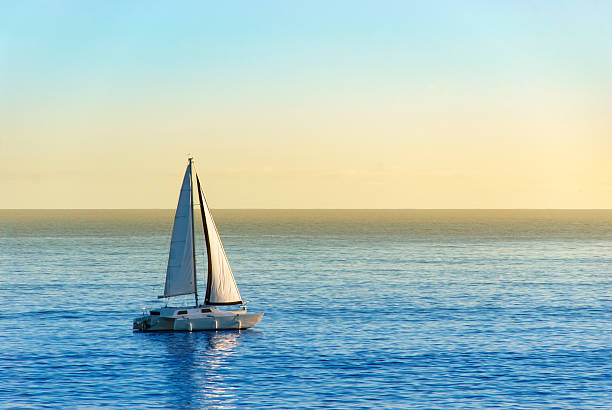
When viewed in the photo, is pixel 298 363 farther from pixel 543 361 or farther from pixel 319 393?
pixel 543 361

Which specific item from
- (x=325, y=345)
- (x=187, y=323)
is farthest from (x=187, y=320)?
(x=325, y=345)

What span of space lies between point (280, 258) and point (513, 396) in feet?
358

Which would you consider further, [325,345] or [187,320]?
[187,320]

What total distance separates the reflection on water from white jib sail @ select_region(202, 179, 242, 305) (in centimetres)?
348

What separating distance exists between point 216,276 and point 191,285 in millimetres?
2777

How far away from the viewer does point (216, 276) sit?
250ft

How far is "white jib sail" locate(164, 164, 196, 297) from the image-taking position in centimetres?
7506

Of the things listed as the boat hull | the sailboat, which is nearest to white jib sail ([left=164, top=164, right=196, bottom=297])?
the sailboat

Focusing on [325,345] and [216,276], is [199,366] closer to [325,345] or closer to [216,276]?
[325,345]

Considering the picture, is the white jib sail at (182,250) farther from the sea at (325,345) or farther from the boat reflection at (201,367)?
the sea at (325,345)

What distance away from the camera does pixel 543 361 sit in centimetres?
6341

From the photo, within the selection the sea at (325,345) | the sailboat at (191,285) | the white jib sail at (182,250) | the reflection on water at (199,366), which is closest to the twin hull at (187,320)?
the sailboat at (191,285)

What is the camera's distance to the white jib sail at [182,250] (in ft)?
246

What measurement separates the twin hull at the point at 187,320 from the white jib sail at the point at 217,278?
1.32 m
